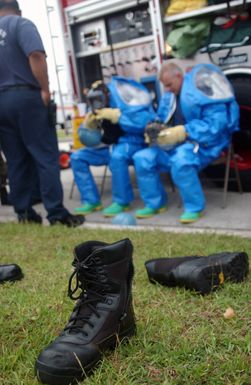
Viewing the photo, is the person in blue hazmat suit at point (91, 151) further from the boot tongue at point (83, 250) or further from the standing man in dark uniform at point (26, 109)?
the boot tongue at point (83, 250)

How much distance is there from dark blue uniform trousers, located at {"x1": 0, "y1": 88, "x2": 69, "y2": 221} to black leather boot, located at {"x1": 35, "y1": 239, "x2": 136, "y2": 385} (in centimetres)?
253

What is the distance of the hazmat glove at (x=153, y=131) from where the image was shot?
431 centimetres

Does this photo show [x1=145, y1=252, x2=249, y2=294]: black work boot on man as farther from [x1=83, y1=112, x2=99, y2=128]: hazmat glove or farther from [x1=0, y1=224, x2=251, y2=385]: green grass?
[x1=83, y1=112, x2=99, y2=128]: hazmat glove

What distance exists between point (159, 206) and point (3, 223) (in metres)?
1.45

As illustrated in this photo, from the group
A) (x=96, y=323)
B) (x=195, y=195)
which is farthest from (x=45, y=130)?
(x=96, y=323)

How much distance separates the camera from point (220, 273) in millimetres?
2316

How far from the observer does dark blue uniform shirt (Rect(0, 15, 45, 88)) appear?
395cm

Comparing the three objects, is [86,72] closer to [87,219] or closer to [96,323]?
[87,219]

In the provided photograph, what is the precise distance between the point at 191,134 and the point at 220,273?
6.68 ft

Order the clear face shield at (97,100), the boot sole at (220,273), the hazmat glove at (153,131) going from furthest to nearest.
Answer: the clear face shield at (97,100) < the hazmat glove at (153,131) < the boot sole at (220,273)

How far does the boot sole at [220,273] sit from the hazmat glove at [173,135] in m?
1.90

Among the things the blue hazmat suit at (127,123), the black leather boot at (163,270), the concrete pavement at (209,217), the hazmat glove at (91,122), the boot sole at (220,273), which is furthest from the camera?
the hazmat glove at (91,122)

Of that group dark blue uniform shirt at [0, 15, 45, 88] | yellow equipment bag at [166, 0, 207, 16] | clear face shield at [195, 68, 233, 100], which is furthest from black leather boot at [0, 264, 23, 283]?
yellow equipment bag at [166, 0, 207, 16]

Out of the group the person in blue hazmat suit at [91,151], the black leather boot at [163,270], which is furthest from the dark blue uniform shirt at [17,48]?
the black leather boot at [163,270]
